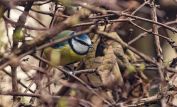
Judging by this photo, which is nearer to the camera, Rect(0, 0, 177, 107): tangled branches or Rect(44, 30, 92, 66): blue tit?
Rect(0, 0, 177, 107): tangled branches

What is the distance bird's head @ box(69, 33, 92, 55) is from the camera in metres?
3.29

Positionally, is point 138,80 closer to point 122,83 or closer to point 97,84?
point 122,83

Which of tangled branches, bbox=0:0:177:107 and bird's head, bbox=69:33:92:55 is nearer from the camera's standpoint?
tangled branches, bbox=0:0:177:107

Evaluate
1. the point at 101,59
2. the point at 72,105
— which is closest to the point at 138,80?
the point at 101,59

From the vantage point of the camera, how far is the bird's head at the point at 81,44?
10.8ft

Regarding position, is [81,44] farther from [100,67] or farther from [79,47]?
[100,67]

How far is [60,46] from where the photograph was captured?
10.7 feet

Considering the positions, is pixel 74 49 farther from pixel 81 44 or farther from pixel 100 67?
pixel 100 67

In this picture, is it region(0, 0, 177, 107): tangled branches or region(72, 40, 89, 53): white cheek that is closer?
→ region(0, 0, 177, 107): tangled branches

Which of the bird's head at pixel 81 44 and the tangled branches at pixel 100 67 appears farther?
the bird's head at pixel 81 44

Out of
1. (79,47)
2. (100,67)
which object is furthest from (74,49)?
(100,67)

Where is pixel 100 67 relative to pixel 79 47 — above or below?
below

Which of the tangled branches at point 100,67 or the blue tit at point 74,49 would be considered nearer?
the tangled branches at point 100,67

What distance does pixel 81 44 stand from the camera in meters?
3.30
